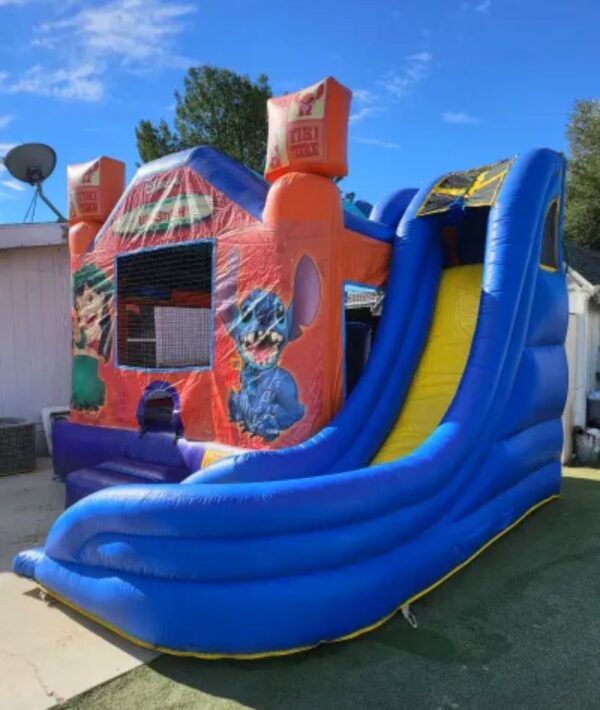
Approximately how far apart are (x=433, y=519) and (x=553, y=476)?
6.73 feet

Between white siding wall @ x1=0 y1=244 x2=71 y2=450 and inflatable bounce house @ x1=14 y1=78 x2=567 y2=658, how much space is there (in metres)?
1.48

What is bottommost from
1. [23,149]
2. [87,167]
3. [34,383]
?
[34,383]

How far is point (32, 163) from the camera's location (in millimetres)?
7570

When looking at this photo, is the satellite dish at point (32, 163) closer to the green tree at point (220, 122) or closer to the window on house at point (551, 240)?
the window on house at point (551, 240)

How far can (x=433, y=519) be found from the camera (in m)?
3.31

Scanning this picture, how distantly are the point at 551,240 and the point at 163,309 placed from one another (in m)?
3.48

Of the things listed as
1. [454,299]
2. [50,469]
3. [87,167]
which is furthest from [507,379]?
[50,469]

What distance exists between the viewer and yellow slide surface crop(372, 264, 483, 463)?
410cm

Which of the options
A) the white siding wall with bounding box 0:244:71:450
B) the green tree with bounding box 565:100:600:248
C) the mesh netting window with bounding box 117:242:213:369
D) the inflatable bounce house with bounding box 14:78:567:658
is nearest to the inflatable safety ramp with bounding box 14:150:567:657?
the inflatable bounce house with bounding box 14:78:567:658

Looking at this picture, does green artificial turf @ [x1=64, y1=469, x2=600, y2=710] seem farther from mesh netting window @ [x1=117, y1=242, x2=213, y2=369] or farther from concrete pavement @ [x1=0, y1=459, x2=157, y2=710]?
mesh netting window @ [x1=117, y1=242, x2=213, y2=369]

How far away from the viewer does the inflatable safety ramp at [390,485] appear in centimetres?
259

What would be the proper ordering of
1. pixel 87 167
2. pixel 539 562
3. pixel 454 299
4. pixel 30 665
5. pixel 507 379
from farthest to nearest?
pixel 87 167 → pixel 454 299 → pixel 507 379 → pixel 539 562 → pixel 30 665

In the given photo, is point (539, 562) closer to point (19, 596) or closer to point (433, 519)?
point (433, 519)

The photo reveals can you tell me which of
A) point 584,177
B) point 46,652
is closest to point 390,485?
point 46,652
